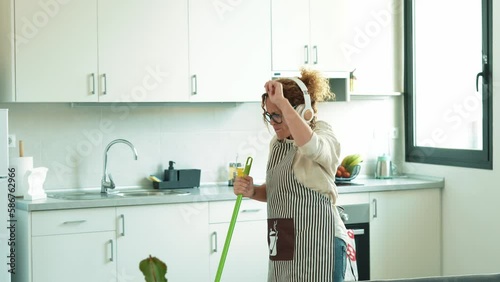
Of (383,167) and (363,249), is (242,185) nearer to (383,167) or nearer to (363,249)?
(363,249)

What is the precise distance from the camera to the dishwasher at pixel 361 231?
461 cm

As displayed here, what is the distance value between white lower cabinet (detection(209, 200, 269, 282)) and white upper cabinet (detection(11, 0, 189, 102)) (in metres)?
0.70

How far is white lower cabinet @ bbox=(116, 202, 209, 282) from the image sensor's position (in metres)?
4.08

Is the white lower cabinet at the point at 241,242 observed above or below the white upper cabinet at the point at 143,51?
below

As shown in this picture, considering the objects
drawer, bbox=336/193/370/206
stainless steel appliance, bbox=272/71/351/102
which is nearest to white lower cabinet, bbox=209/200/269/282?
drawer, bbox=336/193/370/206

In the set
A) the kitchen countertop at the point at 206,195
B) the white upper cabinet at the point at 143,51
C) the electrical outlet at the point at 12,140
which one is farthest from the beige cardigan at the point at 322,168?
the electrical outlet at the point at 12,140

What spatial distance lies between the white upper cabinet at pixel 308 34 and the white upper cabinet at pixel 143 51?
0.58m

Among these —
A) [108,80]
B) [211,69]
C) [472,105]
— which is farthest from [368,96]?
[108,80]

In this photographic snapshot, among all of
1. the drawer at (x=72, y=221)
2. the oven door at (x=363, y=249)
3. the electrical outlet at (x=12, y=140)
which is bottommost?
the oven door at (x=363, y=249)

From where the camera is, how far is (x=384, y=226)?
472cm

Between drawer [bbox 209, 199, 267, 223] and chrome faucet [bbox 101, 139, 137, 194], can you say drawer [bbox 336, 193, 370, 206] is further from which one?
chrome faucet [bbox 101, 139, 137, 194]

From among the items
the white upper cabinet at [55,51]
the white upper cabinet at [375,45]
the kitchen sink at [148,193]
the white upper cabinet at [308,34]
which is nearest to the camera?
the white upper cabinet at [55,51]

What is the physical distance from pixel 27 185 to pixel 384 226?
2.11 m

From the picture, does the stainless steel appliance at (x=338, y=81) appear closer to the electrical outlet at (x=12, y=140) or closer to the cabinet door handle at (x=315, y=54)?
the cabinet door handle at (x=315, y=54)
